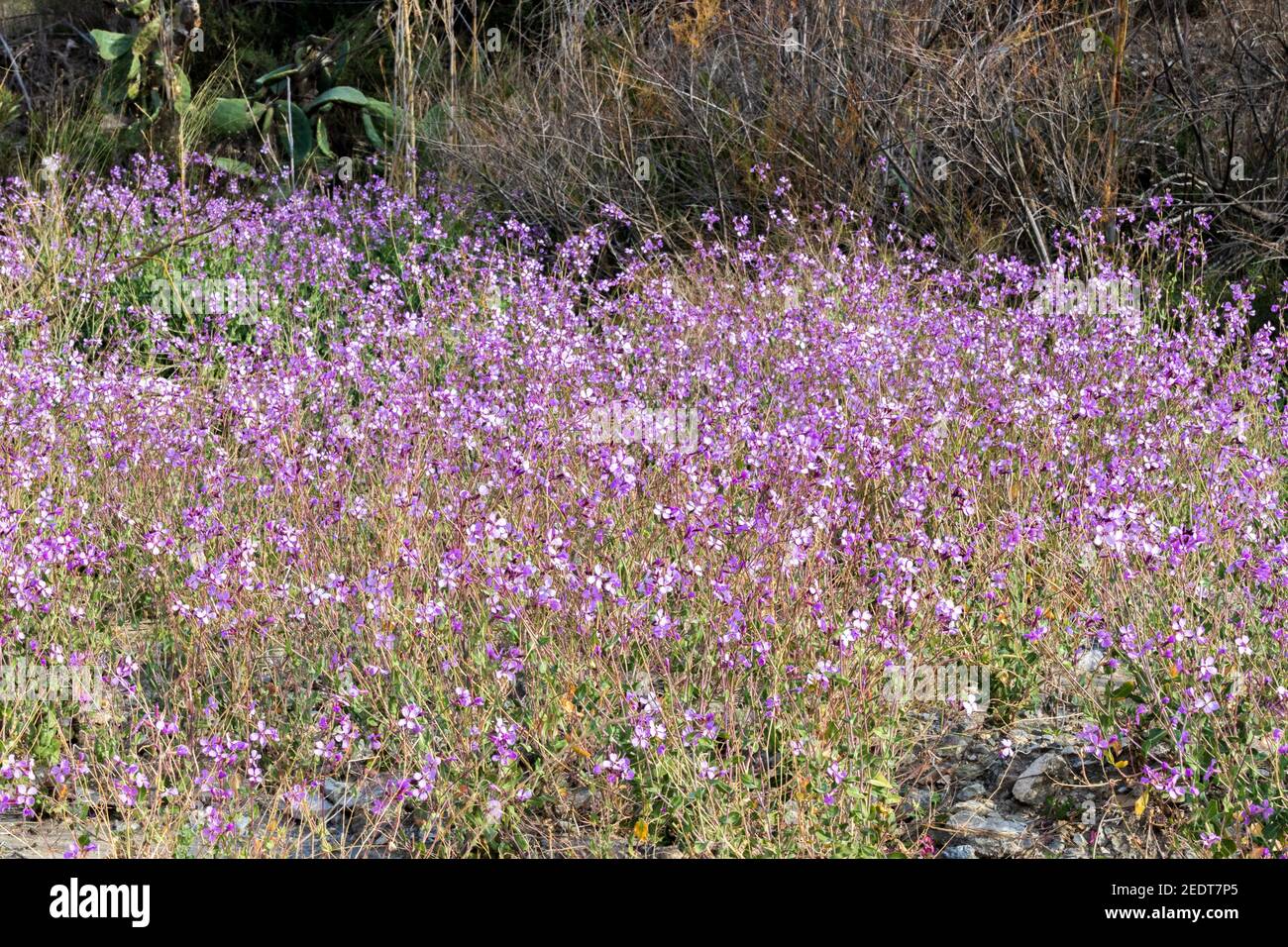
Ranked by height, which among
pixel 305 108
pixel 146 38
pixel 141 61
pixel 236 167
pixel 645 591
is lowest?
pixel 236 167

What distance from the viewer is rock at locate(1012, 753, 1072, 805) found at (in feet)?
9.36

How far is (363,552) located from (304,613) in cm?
34

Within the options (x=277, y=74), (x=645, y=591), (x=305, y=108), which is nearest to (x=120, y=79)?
(x=277, y=74)

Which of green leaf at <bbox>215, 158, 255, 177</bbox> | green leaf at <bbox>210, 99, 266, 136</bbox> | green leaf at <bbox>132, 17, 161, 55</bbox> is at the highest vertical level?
green leaf at <bbox>132, 17, 161, 55</bbox>

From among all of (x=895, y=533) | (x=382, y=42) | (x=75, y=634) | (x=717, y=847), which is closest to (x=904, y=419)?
(x=895, y=533)

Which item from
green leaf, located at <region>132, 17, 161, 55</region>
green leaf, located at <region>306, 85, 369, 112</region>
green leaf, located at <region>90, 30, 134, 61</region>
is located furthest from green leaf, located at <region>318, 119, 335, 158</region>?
green leaf, located at <region>90, 30, 134, 61</region>

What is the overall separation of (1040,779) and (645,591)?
93 centimetres

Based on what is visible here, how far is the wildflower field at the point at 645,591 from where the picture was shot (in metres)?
2.60

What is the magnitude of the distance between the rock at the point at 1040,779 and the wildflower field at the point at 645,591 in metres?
0.05

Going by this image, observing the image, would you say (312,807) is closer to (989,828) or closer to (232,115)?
(989,828)

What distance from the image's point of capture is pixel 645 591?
9.24ft

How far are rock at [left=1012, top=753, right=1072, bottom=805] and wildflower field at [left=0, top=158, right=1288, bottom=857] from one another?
0.17 feet

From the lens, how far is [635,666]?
299 centimetres

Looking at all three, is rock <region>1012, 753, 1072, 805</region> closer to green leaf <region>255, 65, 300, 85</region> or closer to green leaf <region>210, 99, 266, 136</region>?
green leaf <region>210, 99, 266, 136</region>
